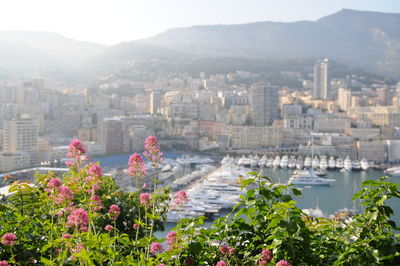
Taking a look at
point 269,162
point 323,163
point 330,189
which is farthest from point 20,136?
point 323,163

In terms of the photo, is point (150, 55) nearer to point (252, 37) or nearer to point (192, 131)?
point (252, 37)

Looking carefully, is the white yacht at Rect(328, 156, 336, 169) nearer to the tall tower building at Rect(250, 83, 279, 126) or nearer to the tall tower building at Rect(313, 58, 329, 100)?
the tall tower building at Rect(250, 83, 279, 126)

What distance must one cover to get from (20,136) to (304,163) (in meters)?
9.38

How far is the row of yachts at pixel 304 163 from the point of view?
54.4ft

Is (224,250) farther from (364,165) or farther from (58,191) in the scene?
(364,165)

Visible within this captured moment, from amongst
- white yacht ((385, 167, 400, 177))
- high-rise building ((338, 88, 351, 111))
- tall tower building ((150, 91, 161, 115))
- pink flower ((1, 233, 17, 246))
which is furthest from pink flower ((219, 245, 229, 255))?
high-rise building ((338, 88, 351, 111))

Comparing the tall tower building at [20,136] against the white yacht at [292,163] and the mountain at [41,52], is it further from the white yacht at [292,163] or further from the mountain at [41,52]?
the mountain at [41,52]

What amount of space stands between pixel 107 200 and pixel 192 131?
20.2 meters

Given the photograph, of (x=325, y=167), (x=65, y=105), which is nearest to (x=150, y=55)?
(x=65, y=105)

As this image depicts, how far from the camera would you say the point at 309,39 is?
63.0 metres

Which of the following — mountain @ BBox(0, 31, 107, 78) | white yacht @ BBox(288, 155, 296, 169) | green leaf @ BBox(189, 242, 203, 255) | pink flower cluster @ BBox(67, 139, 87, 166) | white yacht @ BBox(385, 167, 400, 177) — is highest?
mountain @ BBox(0, 31, 107, 78)

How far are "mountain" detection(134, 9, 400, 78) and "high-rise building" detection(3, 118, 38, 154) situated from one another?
3838cm

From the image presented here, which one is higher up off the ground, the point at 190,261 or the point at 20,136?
the point at 190,261

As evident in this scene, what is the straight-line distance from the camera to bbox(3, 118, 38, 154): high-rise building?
1350 cm
